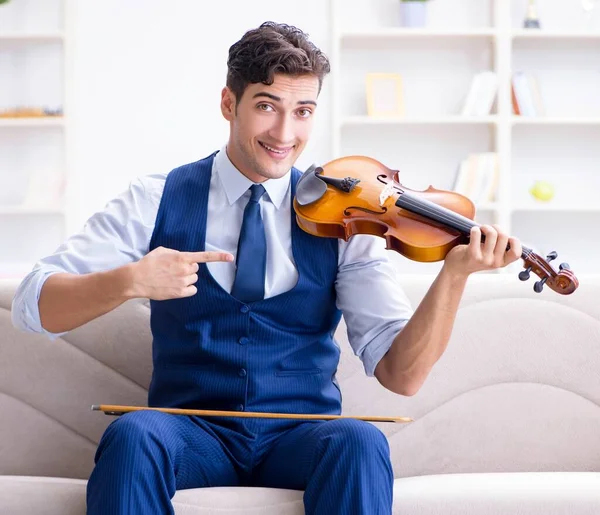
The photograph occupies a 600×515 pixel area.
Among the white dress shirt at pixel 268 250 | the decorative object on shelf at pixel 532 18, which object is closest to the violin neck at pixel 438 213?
the white dress shirt at pixel 268 250

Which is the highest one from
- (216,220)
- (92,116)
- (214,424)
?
(92,116)

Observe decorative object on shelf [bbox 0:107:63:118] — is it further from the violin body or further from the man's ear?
the violin body

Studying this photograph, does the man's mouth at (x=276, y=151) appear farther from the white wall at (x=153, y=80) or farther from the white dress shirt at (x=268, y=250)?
the white wall at (x=153, y=80)

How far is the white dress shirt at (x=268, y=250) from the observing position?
5.75 ft

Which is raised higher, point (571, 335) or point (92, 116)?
point (92, 116)

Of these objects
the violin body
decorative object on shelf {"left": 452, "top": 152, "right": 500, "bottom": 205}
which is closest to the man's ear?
the violin body

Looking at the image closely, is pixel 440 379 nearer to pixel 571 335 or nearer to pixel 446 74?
pixel 571 335

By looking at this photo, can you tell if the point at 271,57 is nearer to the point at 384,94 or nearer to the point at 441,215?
the point at 441,215

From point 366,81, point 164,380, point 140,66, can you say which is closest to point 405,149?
point 366,81

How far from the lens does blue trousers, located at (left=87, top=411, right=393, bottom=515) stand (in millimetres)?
1412

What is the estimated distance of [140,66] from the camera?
15.4ft

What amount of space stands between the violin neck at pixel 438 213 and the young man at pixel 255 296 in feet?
0.17

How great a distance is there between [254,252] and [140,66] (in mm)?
3148

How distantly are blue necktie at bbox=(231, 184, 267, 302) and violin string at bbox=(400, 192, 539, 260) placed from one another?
301 millimetres
